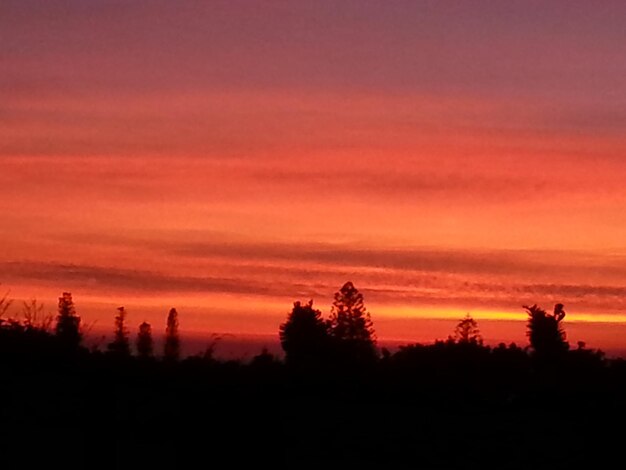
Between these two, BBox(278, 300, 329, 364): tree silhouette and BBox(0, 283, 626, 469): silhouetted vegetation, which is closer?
BBox(0, 283, 626, 469): silhouetted vegetation

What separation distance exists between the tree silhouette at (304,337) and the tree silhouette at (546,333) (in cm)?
348

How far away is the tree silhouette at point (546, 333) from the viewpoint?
20875 millimetres

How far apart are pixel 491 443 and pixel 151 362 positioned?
167 inches

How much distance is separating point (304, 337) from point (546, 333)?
15.9 feet

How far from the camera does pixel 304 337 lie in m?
21.1

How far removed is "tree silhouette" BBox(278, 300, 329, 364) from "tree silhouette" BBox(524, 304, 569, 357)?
3482 mm

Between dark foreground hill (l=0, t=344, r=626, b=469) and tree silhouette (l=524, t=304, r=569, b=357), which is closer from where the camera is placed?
dark foreground hill (l=0, t=344, r=626, b=469)

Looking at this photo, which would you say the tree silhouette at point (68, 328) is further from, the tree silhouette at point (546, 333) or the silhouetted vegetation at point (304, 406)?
the tree silhouette at point (546, 333)

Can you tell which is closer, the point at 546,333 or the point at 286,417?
the point at 286,417

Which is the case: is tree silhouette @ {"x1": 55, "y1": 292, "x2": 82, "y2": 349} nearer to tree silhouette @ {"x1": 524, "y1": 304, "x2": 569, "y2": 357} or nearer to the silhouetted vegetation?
the silhouetted vegetation

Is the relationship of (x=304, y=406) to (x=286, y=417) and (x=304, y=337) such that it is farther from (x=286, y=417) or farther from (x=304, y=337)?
(x=304, y=337)

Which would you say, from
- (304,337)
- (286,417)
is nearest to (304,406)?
(286,417)

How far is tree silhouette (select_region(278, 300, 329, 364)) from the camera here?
18.7 m

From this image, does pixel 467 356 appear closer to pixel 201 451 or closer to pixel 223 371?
pixel 223 371
